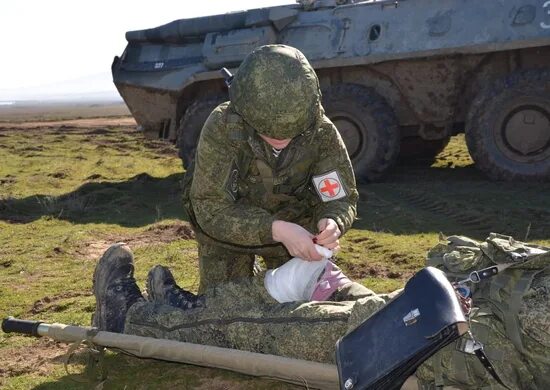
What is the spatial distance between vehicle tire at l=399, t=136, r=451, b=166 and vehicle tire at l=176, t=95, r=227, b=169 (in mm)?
2638

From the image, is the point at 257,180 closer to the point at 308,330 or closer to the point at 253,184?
the point at 253,184

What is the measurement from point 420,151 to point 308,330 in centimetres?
757

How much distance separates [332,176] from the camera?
3486mm

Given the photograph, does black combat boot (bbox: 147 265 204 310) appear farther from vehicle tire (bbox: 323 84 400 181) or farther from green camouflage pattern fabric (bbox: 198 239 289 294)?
vehicle tire (bbox: 323 84 400 181)

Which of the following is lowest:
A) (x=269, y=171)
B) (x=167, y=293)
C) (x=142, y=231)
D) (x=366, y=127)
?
(x=142, y=231)

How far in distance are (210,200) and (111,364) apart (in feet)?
3.02

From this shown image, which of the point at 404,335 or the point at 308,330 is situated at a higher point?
the point at 404,335

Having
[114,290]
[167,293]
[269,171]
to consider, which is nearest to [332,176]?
[269,171]

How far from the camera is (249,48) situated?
354 inches

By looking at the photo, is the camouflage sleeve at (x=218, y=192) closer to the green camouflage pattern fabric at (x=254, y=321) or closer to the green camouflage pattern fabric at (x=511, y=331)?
the green camouflage pattern fabric at (x=254, y=321)

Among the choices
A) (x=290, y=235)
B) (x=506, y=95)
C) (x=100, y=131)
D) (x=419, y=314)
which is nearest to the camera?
(x=419, y=314)

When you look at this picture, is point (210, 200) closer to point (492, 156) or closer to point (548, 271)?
point (548, 271)

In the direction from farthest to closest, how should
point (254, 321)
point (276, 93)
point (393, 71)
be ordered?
point (393, 71), point (276, 93), point (254, 321)

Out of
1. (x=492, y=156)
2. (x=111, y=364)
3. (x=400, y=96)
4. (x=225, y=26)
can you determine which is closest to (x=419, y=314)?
(x=111, y=364)
